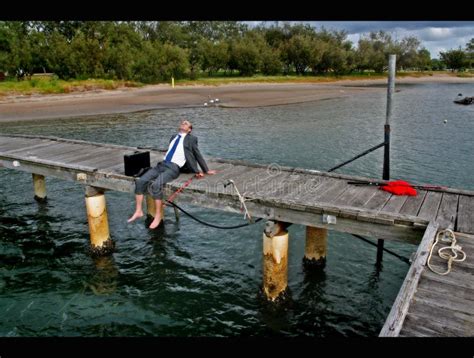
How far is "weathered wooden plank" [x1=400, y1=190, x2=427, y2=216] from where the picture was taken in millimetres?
8328

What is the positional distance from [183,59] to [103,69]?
13.5m

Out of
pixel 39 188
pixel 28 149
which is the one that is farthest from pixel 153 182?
pixel 39 188

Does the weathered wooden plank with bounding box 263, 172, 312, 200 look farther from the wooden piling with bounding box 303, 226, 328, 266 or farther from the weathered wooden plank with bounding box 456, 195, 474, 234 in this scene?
the weathered wooden plank with bounding box 456, 195, 474, 234

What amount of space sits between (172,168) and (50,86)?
149ft

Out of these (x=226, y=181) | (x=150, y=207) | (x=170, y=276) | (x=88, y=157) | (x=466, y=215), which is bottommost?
(x=170, y=276)

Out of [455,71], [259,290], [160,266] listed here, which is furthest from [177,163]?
[455,71]

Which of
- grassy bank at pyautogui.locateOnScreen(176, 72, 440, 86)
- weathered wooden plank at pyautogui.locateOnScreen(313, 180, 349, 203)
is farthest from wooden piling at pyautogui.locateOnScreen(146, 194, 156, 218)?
grassy bank at pyautogui.locateOnScreen(176, 72, 440, 86)

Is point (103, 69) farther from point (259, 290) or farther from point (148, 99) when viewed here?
point (259, 290)

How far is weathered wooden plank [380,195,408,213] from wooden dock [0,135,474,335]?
0.02 meters

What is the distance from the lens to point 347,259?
1183 centimetres

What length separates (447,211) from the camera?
27.3ft

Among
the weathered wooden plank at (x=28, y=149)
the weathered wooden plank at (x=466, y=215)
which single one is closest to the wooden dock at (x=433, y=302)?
the weathered wooden plank at (x=466, y=215)

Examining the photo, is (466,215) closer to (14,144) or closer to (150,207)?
(150,207)
